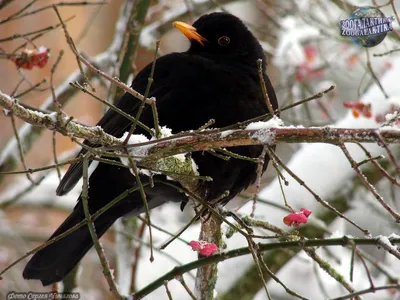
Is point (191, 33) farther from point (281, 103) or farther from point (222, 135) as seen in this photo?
point (281, 103)

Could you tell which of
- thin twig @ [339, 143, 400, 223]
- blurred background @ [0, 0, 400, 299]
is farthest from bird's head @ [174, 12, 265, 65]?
thin twig @ [339, 143, 400, 223]

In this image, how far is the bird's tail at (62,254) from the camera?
138 inches

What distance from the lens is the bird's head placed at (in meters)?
3.69

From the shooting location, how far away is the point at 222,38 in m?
3.71

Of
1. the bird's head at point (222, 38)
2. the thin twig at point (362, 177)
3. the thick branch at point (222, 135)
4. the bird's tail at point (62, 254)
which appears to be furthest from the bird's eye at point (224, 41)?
the thin twig at point (362, 177)

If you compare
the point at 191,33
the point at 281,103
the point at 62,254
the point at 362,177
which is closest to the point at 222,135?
the point at 362,177

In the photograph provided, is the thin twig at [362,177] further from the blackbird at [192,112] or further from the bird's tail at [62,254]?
the bird's tail at [62,254]

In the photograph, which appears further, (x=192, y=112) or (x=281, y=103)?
(x=281, y=103)

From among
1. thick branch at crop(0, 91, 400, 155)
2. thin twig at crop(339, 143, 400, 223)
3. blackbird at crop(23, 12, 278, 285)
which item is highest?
blackbird at crop(23, 12, 278, 285)

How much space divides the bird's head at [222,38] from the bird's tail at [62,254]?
1.18 metres

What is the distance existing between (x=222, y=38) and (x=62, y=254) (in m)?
1.62

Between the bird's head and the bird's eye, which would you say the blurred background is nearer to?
the bird's head

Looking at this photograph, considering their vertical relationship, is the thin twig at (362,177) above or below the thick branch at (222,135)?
below

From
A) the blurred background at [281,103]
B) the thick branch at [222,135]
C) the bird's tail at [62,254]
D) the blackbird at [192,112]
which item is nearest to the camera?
the thick branch at [222,135]
